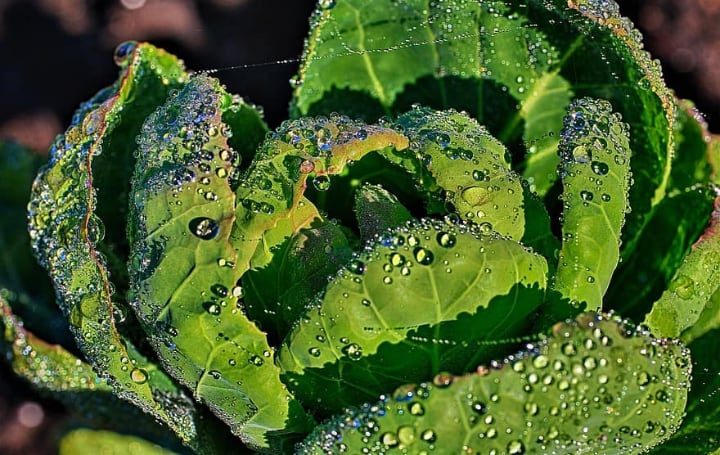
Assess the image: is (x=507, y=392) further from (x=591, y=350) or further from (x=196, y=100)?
(x=196, y=100)

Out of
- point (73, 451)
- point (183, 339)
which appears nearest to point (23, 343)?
point (73, 451)

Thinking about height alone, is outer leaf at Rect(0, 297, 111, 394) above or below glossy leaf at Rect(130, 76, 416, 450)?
below

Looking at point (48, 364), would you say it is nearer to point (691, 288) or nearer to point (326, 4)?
point (326, 4)

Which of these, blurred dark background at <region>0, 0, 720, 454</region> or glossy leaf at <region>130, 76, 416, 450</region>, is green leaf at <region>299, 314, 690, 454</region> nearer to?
glossy leaf at <region>130, 76, 416, 450</region>

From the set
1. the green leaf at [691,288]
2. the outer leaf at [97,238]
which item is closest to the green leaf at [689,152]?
the green leaf at [691,288]

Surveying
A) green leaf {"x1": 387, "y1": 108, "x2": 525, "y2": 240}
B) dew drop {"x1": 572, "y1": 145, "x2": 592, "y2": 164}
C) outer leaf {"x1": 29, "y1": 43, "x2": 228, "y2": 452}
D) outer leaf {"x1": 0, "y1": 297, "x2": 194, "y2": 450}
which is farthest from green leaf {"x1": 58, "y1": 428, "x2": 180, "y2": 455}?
dew drop {"x1": 572, "y1": 145, "x2": 592, "y2": 164}

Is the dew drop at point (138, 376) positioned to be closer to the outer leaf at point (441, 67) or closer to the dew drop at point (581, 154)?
the outer leaf at point (441, 67)
